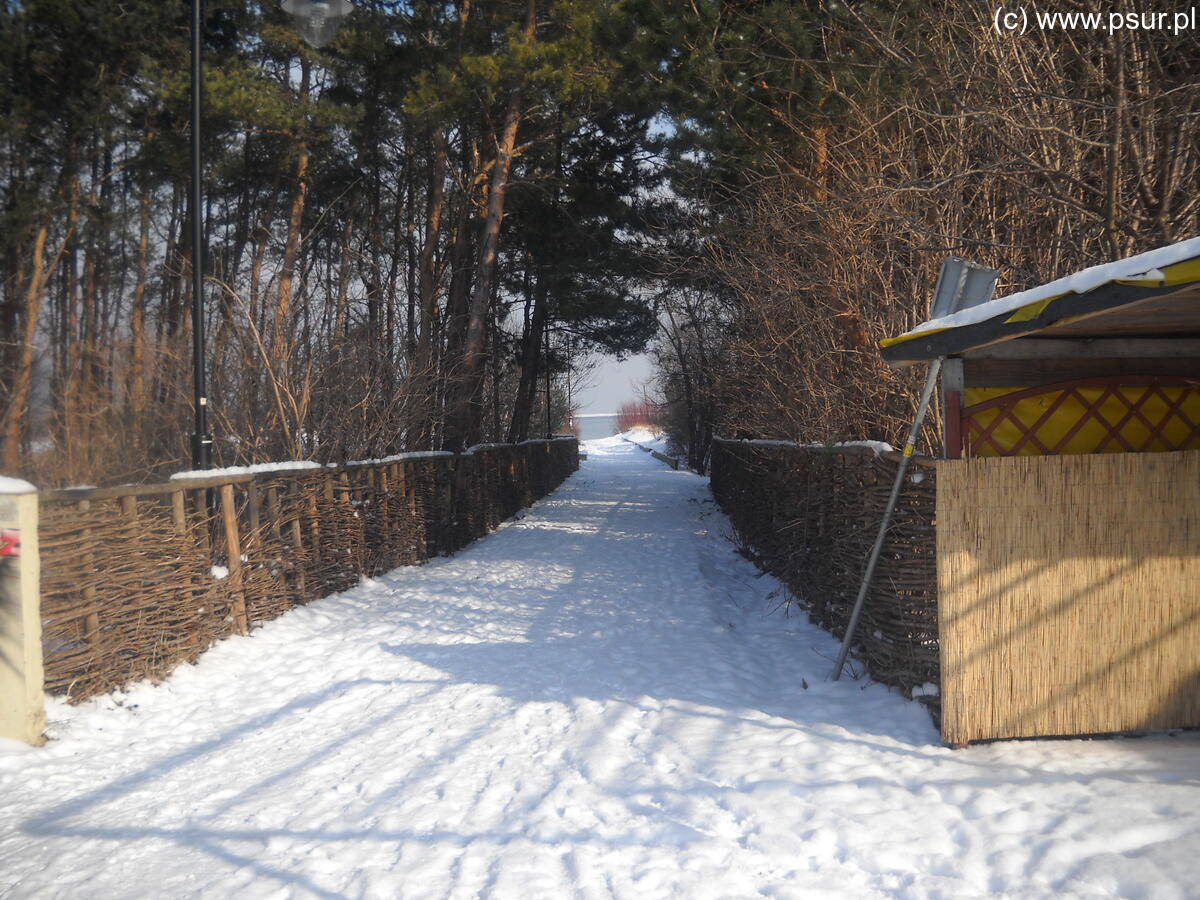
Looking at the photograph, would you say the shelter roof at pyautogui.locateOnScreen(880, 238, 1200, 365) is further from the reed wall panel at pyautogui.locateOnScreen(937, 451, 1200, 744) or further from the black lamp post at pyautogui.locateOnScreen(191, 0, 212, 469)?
the black lamp post at pyautogui.locateOnScreen(191, 0, 212, 469)

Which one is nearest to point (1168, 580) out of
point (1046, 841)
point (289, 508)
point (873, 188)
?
point (1046, 841)

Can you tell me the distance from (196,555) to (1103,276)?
6.40 metres

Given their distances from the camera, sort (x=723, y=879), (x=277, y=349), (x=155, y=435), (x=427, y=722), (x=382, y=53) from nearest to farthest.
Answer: (x=723, y=879)
(x=427, y=722)
(x=277, y=349)
(x=155, y=435)
(x=382, y=53)

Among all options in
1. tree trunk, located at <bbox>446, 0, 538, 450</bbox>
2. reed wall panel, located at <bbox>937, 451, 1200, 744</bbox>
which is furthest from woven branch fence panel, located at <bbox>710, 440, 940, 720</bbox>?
tree trunk, located at <bbox>446, 0, 538, 450</bbox>

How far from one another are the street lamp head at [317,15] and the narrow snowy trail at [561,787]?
5.57 meters

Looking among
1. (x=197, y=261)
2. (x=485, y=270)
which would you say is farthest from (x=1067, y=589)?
(x=485, y=270)

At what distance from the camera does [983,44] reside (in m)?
7.57

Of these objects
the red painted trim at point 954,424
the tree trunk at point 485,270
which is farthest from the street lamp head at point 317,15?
the tree trunk at point 485,270

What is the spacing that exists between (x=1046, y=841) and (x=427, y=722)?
3691mm

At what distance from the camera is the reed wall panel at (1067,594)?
4918 mm

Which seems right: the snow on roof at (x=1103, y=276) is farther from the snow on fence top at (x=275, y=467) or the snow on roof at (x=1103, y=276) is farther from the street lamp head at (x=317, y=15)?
the street lamp head at (x=317, y=15)

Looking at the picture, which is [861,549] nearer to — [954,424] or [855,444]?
[855,444]

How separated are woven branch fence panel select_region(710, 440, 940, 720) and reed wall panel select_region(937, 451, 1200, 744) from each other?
610 mm

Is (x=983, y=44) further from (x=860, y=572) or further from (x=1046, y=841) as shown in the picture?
(x=1046, y=841)
